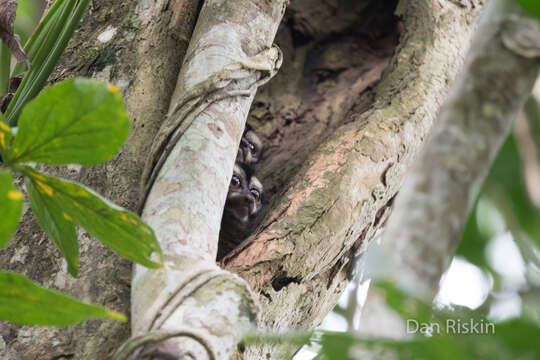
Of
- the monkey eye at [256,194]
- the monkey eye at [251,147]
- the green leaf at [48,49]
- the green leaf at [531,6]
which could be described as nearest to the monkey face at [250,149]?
the monkey eye at [251,147]

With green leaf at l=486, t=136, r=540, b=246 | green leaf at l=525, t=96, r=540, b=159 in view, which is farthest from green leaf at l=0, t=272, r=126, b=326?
green leaf at l=486, t=136, r=540, b=246

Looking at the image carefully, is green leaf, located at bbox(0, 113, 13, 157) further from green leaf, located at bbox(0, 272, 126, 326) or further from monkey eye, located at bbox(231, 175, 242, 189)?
monkey eye, located at bbox(231, 175, 242, 189)

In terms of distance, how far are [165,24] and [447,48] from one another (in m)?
1.27

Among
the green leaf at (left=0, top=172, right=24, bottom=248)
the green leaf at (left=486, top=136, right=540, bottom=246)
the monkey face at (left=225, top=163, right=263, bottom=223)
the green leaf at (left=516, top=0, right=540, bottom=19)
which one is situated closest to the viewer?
the green leaf at (left=516, top=0, right=540, bottom=19)

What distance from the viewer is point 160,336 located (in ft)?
4.14

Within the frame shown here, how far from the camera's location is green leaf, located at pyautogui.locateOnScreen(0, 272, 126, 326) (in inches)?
44.6

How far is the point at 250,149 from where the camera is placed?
9.90 feet

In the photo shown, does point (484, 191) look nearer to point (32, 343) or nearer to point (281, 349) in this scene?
point (281, 349)

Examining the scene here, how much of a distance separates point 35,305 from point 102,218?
0.20m

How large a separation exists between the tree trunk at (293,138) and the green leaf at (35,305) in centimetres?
28

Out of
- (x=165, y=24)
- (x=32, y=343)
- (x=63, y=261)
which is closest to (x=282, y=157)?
(x=165, y=24)

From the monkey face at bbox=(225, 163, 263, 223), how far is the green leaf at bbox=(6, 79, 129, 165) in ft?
6.00

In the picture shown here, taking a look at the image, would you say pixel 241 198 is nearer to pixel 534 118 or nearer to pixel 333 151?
pixel 333 151

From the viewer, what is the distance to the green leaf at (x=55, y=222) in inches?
49.6
